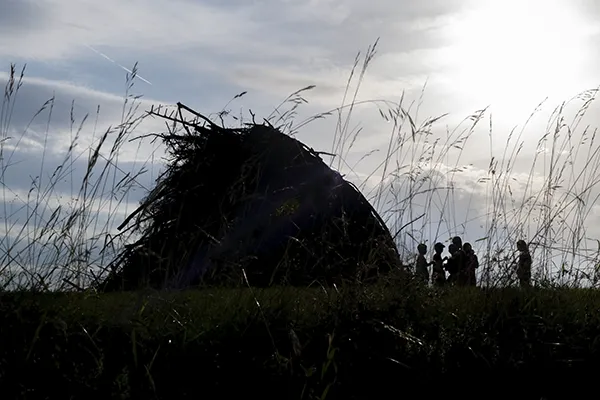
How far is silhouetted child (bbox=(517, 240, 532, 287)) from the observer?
15.6 ft

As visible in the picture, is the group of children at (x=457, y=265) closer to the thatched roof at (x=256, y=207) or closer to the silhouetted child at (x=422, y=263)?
the silhouetted child at (x=422, y=263)

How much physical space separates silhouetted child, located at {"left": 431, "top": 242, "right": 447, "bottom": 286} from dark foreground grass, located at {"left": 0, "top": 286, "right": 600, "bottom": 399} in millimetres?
707

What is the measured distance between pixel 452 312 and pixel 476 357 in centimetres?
41

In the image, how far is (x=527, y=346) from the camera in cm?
391

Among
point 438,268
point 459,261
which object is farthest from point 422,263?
point 459,261

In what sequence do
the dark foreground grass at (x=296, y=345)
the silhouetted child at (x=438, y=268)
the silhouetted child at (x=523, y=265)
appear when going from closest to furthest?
1. the dark foreground grass at (x=296, y=345)
2. the silhouetted child at (x=523, y=265)
3. the silhouetted child at (x=438, y=268)

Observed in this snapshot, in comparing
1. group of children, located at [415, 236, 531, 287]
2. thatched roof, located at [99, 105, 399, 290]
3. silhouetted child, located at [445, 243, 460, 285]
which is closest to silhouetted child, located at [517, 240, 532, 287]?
group of children, located at [415, 236, 531, 287]

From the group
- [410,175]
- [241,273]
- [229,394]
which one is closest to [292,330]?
[229,394]

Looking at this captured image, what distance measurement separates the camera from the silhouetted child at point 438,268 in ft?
16.8

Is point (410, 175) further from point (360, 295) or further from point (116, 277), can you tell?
point (116, 277)

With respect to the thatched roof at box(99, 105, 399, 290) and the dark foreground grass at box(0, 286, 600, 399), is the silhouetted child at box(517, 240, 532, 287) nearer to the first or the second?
the dark foreground grass at box(0, 286, 600, 399)

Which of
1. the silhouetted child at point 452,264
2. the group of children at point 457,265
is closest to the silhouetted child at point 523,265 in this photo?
the group of children at point 457,265

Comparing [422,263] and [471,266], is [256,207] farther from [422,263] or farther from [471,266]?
[471,266]

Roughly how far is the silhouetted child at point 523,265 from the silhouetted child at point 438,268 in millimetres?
504
